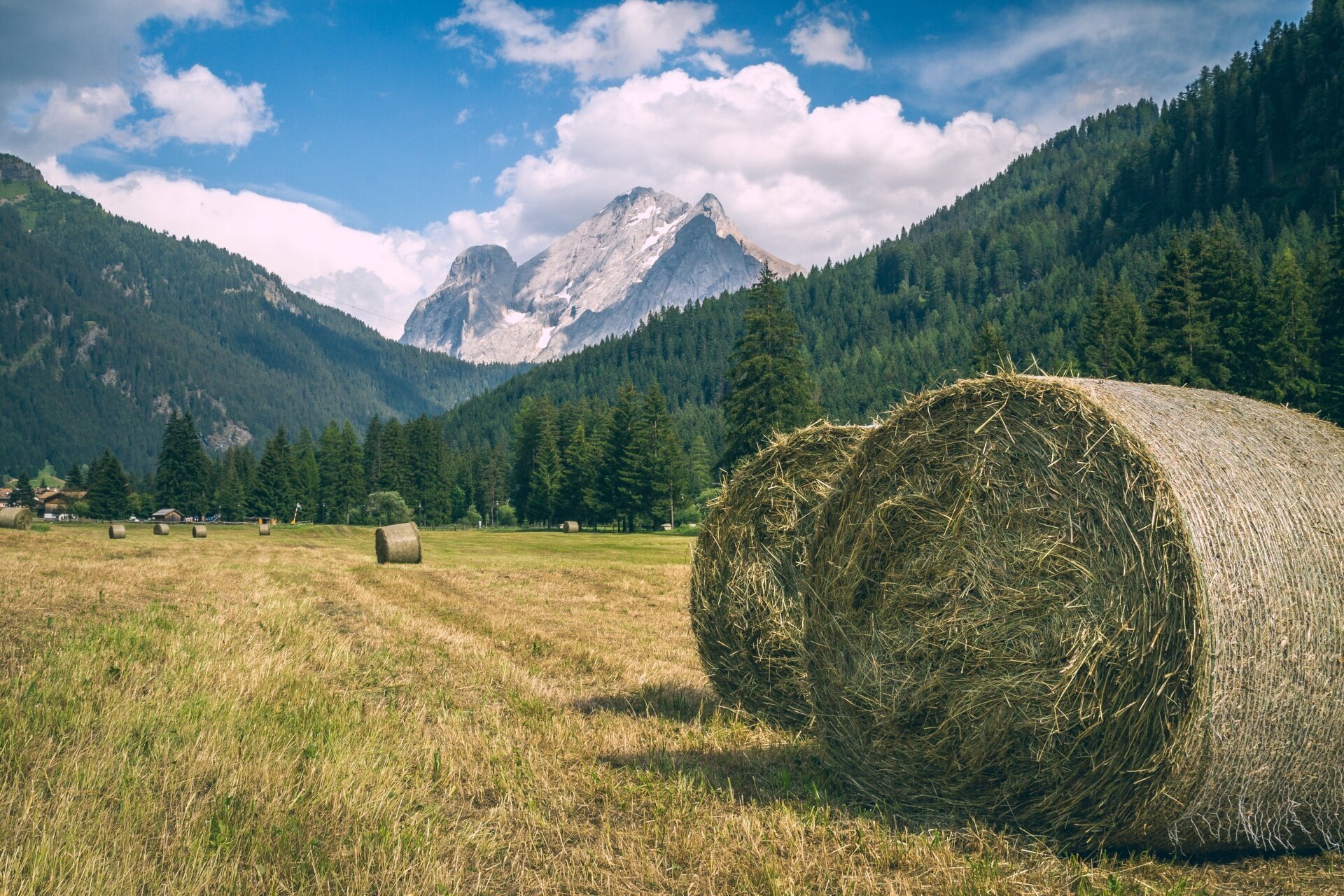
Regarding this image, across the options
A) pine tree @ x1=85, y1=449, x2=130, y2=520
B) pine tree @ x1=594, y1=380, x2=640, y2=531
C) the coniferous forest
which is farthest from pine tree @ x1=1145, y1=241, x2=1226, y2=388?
pine tree @ x1=85, y1=449, x2=130, y2=520

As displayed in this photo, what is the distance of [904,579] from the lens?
21.5ft

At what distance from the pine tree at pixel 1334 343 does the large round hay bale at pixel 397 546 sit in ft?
125

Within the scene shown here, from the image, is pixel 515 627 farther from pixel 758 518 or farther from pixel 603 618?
pixel 758 518

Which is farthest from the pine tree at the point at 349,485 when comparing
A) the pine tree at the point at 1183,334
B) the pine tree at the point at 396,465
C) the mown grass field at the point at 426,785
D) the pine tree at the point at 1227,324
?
the mown grass field at the point at 426,785

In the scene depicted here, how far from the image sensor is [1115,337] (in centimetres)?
6147

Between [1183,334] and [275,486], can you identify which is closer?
[1183,334]

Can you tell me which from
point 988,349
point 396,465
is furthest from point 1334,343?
point 396,465

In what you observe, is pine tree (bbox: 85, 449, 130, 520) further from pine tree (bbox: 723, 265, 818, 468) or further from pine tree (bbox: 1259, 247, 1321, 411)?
pine tree (bbox: 1259, 247, 1321, 411)

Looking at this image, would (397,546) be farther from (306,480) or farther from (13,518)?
(306,480)

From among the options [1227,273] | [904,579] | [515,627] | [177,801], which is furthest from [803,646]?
[1227,273]

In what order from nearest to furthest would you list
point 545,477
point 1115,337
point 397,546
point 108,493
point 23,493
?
point 397,546 → point 1115,337 → point 545,477 → point 108,493 → point 23,493

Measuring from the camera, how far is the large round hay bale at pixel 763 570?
9000 mm

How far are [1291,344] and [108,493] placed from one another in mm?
123136

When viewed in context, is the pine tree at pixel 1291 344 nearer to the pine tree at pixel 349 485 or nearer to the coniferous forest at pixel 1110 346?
the coniferous forest at pixel 1110 346
